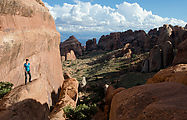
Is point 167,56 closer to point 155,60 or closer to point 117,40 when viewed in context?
point 155,60

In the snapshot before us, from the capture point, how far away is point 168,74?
390 inches

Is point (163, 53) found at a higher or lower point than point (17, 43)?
lower

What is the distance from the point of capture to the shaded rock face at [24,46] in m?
11.1

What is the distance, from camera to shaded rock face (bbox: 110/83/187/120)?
385cm

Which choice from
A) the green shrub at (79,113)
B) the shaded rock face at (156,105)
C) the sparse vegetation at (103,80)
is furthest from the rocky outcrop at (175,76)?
the sparse vegetation at (103,80)

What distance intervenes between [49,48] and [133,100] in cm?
1530

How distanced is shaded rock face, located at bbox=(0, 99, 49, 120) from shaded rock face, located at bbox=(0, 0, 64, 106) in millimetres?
407

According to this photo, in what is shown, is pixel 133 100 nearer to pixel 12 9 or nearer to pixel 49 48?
pixel 12 9

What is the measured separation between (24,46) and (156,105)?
12.9 m

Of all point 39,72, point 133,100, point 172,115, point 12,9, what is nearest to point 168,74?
point 133,100

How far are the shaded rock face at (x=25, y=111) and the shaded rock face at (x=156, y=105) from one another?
5484mm

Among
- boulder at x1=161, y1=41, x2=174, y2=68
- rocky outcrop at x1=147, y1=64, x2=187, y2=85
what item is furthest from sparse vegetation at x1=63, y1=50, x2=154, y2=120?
rocky outcrop at x1=147, y1=64, x2=187, y2=85

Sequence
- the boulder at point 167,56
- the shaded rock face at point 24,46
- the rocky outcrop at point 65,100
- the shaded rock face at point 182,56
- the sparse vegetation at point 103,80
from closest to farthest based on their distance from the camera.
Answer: the shaded rock face at point 24,46, the rocky outcrop at point 65,100, the sparse vegetation at point 103,80, the shaded rock face at point 182,56, the boulder at point 167,56

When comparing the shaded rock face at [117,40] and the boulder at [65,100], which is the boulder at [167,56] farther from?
the shaded rock face at [117,40]
